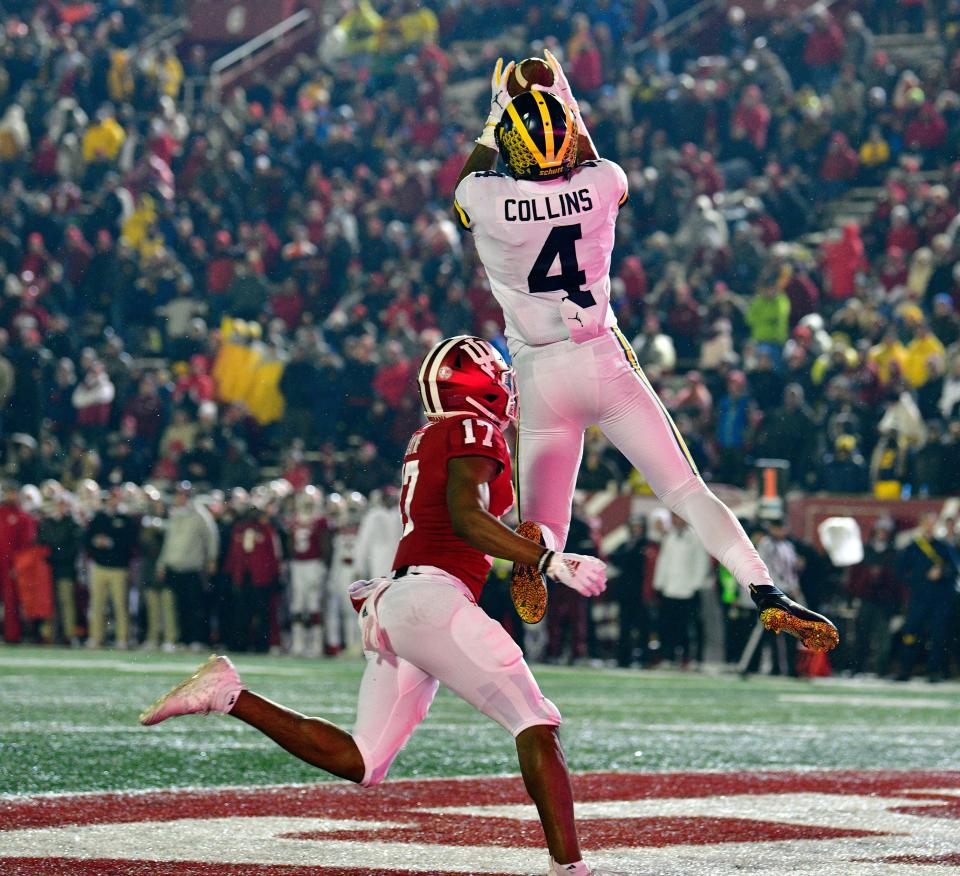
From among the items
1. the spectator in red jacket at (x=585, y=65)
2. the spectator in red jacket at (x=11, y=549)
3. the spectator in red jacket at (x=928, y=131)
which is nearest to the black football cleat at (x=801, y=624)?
the spectator in red jacket at (x=11, y=549)

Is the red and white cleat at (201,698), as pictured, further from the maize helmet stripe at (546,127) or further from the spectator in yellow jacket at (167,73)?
the spectator in yellow jacket at (167,73)

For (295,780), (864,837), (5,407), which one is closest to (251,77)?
(5,407)

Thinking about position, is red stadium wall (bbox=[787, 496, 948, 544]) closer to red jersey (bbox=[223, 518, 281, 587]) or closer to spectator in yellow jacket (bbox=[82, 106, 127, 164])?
red jersey (bbox=[223, 518, 281, 587])

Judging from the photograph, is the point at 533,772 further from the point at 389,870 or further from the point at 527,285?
the point at 527,285

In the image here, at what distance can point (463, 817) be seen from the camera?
6.20 m

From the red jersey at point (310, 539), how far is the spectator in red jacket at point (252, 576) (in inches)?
7.8

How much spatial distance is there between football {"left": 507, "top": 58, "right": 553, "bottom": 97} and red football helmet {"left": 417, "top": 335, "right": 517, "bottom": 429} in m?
1.19

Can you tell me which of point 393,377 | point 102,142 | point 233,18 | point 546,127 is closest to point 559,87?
point 546,127

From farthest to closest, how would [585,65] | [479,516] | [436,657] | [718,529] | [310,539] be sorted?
[585,65] → [310,539] → [718,529] → [436,657] → [479,516]

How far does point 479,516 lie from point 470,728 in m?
5.55

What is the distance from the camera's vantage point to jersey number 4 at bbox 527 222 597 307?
565 cm

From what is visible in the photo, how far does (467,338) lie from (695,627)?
10.9 m

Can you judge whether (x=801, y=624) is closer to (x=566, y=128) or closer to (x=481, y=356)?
(x=481, y=356)

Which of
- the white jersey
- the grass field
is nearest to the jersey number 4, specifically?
the white jersey
